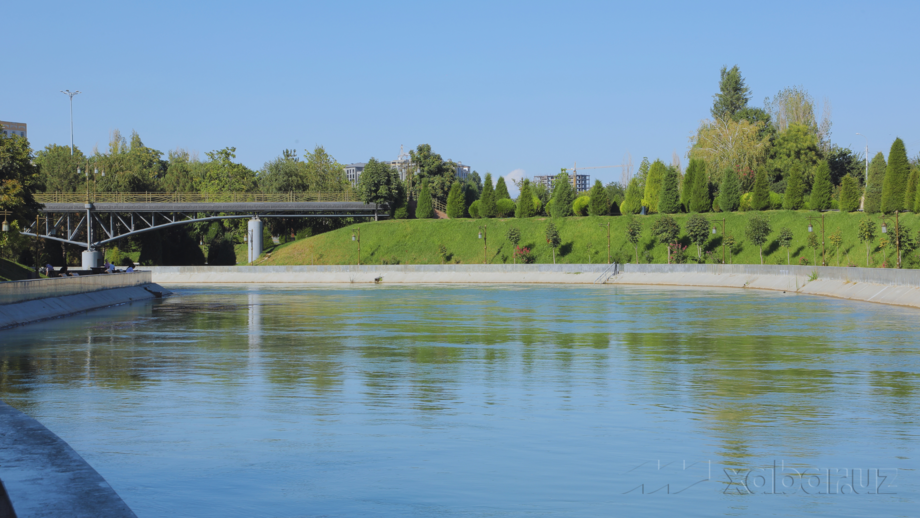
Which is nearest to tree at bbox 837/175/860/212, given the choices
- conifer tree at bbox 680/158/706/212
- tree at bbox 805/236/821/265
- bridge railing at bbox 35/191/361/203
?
tree at bbox 805/236/821/265

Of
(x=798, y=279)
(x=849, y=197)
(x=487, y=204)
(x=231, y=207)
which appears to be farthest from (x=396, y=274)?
(x=849, y=197)

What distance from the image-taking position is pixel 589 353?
22281 millimetres

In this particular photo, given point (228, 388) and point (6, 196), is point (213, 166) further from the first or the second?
point (228, 388)

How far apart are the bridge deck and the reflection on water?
7404 cm

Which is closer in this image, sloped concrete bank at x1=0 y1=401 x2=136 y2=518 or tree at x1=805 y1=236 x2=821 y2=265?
sloped concrete bank at x1=0 y1=401 x2=136 y2=518

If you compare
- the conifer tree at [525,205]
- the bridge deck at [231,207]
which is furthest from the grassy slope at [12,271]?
the conifer tree at [525,205]

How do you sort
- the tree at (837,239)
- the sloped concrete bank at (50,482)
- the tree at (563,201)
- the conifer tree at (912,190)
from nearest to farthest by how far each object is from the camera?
the sloped concrete bank at (50,482) < the tree at (837,239) < the conifer tree at (912,190) < the tree at (563,201)

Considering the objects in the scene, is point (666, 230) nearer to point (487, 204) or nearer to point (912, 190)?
point (912, 190)

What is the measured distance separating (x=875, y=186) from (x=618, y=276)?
97.7 feet

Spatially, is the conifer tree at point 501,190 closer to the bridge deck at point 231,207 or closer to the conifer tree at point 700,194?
the bridge deck at point 231,207

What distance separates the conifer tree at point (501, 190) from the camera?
366 feet

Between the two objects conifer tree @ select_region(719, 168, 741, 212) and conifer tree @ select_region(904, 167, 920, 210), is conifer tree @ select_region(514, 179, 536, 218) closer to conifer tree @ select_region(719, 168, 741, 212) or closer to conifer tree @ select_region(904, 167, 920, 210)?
conifer tree @ select_region(719, 168, 741, 212)

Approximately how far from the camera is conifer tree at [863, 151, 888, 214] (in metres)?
81.3

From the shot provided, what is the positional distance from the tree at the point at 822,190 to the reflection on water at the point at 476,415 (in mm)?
63850
